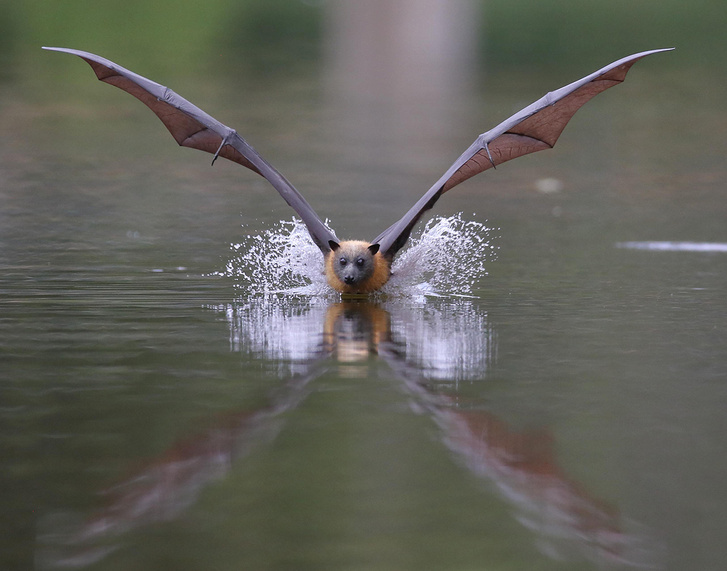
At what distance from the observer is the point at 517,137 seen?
8906 millimetres

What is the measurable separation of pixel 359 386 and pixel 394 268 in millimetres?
3282

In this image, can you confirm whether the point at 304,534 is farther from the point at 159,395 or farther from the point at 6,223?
the point at 6,223

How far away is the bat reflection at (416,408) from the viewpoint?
13.5 feet

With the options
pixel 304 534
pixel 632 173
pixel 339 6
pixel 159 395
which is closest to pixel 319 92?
pixel 632 173

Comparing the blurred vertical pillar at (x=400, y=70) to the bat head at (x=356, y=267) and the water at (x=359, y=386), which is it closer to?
the water at (x=359, y=386)

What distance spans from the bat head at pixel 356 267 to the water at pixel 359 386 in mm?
136

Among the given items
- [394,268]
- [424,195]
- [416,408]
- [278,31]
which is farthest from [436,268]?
[278,31]

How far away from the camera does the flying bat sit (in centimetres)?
852

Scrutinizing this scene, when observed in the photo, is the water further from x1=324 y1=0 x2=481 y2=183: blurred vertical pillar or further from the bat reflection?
x1=324 y1=0 x2=481 y2=183: blurred vertical pillar

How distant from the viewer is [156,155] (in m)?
16.9

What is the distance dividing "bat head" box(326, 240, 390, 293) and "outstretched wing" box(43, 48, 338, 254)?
0.73 feet

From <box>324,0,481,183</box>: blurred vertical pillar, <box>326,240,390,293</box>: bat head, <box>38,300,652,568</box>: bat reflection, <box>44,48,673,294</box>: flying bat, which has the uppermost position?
<box>324,0,481,183</box>: blurred vertical pillar

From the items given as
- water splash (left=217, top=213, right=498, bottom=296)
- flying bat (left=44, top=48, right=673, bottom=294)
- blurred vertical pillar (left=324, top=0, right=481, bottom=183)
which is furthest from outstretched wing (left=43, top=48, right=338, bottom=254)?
blurred vertical pillar (left=324, top=0, right=481, bottom=183)

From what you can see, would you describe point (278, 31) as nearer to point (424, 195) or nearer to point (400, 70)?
point (400, 70)
